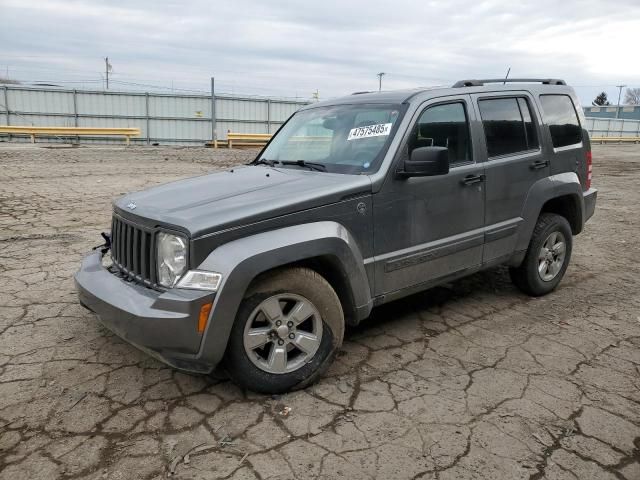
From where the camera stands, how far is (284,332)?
3.08 meters

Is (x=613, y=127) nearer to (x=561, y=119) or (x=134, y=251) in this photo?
(x=561, y=119)

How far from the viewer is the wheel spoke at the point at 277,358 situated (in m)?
3.07

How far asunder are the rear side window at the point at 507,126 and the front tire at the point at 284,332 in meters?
1.99

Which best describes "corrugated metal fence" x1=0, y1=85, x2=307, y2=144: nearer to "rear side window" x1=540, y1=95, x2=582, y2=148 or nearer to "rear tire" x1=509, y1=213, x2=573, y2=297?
"rear side window" x1=540, y1=95, x2=582, y2=148

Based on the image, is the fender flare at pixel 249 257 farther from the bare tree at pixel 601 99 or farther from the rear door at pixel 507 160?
the bare tree at pixel 601 99

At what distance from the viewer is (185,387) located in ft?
10.6

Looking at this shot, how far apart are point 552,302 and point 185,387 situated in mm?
3340

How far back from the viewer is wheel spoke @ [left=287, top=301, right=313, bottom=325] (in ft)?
10.1

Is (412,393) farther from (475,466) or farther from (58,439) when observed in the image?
(58,439)

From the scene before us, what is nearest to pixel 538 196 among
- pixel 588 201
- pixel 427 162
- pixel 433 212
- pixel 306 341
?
pixel 588 201

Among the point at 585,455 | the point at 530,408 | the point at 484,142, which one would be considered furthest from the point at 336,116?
the point at 585,455

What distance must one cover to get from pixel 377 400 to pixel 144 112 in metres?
25.4

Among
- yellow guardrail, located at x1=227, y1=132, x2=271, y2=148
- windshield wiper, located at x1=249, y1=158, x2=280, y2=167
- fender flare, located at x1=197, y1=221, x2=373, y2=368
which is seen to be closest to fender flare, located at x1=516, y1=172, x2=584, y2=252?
fender flare, located at x1=197, y1=221, x2=373, y2=368

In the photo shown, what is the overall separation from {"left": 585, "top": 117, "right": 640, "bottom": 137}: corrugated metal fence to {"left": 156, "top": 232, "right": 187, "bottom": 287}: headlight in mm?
44408
